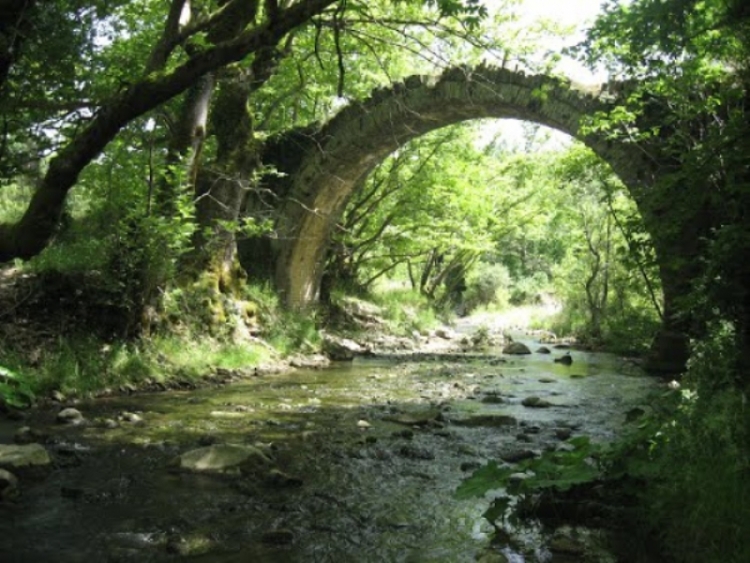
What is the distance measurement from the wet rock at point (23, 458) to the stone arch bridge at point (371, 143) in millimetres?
8074

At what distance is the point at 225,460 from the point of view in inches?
176

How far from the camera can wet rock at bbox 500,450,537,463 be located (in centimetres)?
492

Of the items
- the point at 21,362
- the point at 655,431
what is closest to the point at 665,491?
the point at 655,431

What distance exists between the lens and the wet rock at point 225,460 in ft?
14.5

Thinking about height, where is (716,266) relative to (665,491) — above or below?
above

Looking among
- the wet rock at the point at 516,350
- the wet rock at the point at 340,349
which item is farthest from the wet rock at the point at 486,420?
the wet rock at the point at 516,350

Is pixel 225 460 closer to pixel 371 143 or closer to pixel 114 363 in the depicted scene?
pixel 114 363

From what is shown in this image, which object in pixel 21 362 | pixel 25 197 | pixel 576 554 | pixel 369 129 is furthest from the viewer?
pixel 25 197

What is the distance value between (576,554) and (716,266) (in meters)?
2.14

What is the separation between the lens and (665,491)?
3.12 metres

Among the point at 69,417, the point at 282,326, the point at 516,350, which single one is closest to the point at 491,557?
the point at 69,417

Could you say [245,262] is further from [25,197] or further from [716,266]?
[716,266]

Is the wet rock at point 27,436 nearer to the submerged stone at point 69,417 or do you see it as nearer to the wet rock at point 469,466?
the submerged stone at point 69,417

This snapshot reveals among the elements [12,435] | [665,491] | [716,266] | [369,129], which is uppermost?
[369,129]
